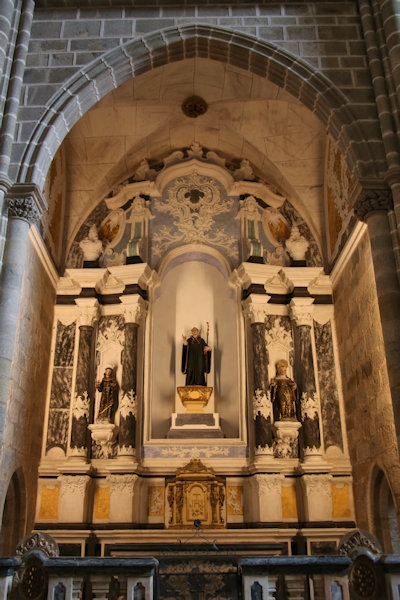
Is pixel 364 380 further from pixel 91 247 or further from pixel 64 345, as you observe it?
pixel 91 247

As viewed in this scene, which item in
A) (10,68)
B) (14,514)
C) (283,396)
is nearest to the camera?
(10,68)

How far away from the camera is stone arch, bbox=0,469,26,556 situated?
9.04m

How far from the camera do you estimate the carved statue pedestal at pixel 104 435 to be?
1037cm

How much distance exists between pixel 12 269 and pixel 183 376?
505 cm

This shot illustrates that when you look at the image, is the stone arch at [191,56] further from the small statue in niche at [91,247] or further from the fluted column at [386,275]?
the small statue in niche at [91,247]

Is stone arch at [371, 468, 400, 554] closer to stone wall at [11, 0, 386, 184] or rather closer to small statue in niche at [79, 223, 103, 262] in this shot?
stone wall at [11, 0, 386, 184]

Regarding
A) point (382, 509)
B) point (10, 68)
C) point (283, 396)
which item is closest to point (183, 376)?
point (283, 396)

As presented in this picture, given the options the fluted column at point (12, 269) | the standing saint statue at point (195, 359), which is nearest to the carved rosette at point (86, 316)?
the standing saint statue at point (195, 359)

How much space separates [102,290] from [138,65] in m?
4.48

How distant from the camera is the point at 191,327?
12086 millimetres

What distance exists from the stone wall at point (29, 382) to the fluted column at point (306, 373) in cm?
454

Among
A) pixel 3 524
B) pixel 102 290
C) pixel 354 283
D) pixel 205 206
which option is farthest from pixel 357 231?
pixel 3 524

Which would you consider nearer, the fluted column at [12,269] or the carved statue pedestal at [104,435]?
the fluted column at [12,269]

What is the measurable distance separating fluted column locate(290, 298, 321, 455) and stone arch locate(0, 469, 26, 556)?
15.4ft
